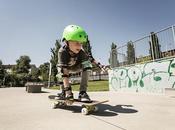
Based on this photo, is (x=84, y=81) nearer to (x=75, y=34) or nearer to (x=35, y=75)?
(x=75, y=34)

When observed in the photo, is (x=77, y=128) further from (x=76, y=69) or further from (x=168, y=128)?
(x=76, y=69)

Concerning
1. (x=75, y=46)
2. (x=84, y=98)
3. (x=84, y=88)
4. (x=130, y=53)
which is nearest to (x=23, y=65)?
(x=130, y=53)

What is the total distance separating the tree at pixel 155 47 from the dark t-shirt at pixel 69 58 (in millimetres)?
5138

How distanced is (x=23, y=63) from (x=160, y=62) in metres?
78.6

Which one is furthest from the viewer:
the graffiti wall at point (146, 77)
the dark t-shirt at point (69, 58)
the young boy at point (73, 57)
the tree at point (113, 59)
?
the tree at point (113, 59)

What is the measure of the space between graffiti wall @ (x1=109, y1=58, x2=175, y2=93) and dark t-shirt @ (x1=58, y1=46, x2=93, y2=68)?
14.1ft

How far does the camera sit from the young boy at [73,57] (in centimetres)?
460

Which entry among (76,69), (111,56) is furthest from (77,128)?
(111,56)

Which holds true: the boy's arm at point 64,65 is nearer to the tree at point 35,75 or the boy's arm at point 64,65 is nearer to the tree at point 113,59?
the tree at point 113,59

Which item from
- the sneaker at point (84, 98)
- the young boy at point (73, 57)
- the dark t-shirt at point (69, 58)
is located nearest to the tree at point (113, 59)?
the dark t-shirt at point (69, 58)

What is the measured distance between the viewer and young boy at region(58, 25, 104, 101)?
181 inches

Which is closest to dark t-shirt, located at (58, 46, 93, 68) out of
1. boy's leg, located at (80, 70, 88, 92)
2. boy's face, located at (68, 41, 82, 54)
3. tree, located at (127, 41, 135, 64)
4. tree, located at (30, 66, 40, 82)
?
boy's face, located at (68, 41, 82, 54)

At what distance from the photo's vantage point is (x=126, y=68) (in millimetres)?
10656

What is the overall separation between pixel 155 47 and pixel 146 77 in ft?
5.30
